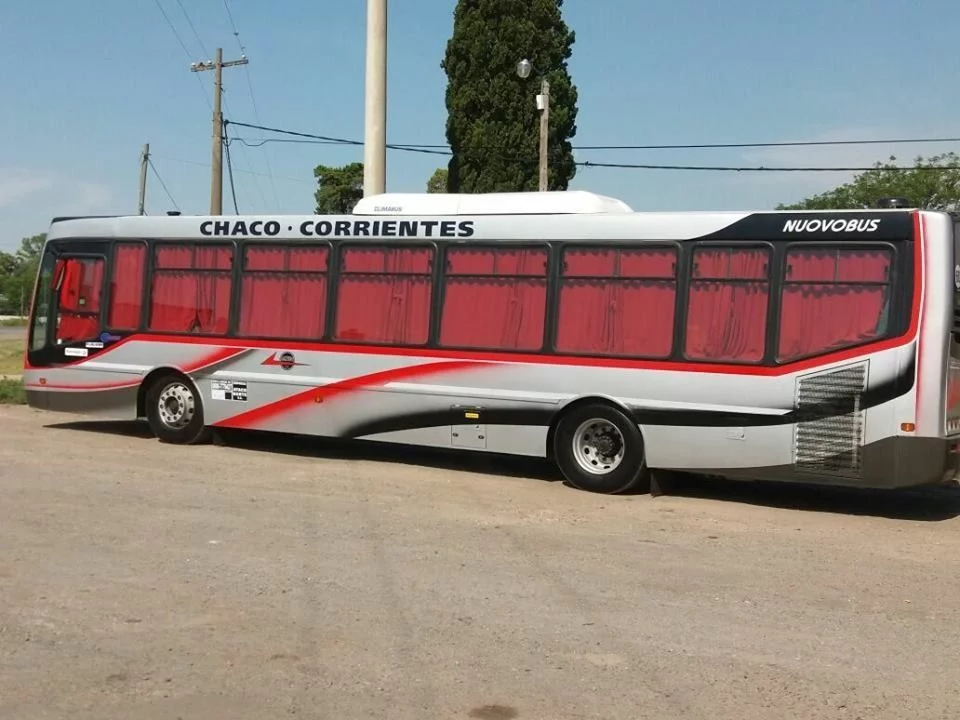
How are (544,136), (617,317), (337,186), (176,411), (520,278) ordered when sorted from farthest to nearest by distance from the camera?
(337,186) < (544,136) < (176,411) < (520,278) < (617,317)

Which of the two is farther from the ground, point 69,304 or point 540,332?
point 69,304

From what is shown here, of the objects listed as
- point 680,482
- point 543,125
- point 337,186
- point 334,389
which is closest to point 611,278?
point 680,482

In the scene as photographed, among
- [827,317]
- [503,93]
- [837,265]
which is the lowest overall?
[827,317]

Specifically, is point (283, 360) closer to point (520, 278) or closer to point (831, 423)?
point (520, 278)

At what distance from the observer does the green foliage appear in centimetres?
12450

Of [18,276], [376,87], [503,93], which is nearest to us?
[376,87]

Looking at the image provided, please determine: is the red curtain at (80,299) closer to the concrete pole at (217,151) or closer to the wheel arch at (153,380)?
the wheel arch at (153,380)

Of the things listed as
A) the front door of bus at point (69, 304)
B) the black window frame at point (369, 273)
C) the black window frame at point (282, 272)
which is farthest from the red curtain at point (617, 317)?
the front door of bus at point (69, 304)

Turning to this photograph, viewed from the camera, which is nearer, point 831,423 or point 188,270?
point 831,423

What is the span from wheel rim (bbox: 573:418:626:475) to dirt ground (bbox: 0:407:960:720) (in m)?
0.42

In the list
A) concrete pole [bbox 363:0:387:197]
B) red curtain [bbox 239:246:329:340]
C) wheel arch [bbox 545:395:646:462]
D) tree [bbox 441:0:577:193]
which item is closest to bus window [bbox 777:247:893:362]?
wheel arch [bbox 545:395:646:462]

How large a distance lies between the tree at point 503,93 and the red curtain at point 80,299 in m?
16.2

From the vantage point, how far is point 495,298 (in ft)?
37.7

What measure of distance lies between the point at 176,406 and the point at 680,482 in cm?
619
